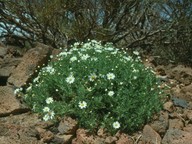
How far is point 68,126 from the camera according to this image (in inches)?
173

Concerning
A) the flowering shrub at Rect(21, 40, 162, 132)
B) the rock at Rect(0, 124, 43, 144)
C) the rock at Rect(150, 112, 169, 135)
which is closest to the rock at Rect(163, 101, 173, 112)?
the flowering shrub at Rect(21, 40, 162, 132)

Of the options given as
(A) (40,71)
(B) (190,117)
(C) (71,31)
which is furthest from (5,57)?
(B) (190,117)

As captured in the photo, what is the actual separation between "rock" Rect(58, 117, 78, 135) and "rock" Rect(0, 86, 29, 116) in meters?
0.61

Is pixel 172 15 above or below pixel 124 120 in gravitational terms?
above

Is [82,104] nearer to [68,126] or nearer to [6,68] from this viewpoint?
[68,126]

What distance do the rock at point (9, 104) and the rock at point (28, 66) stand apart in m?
0.43

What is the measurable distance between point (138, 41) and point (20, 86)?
12.3 ft

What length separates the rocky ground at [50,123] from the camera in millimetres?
4344

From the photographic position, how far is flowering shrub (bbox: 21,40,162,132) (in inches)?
177

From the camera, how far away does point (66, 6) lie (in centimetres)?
743

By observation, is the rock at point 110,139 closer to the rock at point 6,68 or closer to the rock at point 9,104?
the rock at point 9,104

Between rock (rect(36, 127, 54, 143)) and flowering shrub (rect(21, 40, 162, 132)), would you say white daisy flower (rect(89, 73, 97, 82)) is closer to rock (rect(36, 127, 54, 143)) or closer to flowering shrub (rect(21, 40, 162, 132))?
flowering shrub (rect(21, 40, 162, 132))

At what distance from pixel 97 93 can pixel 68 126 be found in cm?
46

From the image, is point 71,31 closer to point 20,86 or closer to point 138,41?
point 138,41
